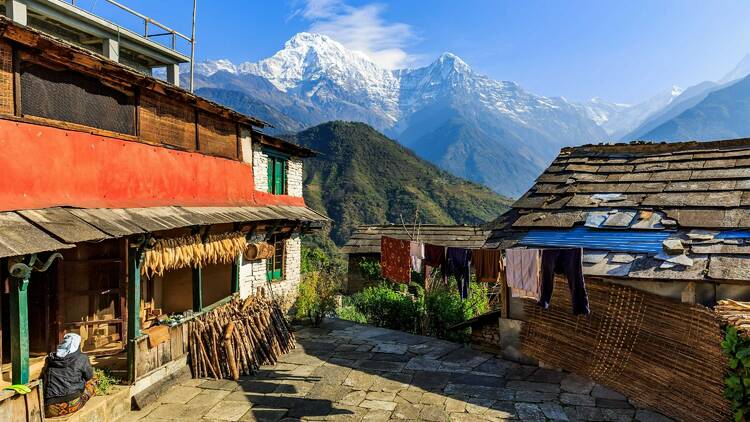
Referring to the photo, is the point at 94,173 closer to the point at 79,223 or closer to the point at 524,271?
the point at 79,223

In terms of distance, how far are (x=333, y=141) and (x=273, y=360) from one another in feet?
258

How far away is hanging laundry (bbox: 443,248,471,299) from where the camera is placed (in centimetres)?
1017

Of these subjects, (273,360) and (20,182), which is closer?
(20,182)

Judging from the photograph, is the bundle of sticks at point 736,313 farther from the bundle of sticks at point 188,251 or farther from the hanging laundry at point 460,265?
the bundle of sticks at point 188,251

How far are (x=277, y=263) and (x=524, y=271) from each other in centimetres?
1090

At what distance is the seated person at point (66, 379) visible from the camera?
630 centimetres

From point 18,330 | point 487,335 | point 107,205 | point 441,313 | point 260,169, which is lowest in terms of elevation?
point 487,335

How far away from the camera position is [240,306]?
10859 millimetres

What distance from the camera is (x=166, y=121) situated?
10203mm

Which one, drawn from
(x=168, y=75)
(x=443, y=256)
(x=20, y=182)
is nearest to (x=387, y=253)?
(x=443, y=256)

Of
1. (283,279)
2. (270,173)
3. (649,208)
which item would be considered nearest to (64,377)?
(649,208)

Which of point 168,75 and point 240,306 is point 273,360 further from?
point 168,75

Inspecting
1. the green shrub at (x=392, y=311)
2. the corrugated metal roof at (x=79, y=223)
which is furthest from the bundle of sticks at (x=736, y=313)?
the corrugated metal roof at (x=79, y=223)

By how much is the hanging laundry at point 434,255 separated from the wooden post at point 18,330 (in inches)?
296
